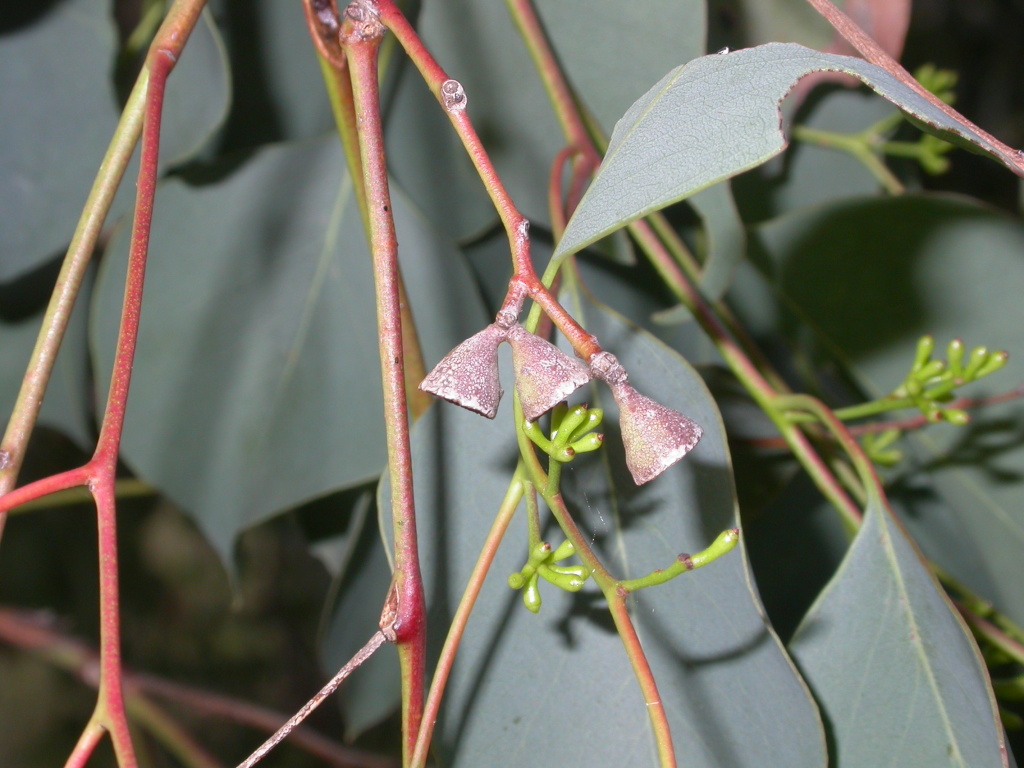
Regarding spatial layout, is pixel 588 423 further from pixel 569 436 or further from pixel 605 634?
pixel 605 634

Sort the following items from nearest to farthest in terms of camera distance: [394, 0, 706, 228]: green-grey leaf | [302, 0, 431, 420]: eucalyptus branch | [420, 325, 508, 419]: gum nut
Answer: [420, 325, 508, 419]: gum nut, [302, 0, 431, 420]: eucalyptus branch, [394, 0, 706, 228]: green-grey leaf

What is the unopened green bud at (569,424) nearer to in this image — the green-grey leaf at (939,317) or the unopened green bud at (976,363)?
the unopened green bud at (976,363)

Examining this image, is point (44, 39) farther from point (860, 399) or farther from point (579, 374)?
point (860, 399)

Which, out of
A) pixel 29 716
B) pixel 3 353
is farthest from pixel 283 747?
pixel 3 353

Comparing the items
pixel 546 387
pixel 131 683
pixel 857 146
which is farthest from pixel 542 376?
pixel 131 683

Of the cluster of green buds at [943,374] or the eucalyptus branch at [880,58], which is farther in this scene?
the cluster of green buds at [943,374]

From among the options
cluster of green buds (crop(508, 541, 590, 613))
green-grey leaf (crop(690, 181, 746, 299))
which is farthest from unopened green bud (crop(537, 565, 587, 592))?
green-grey leaf (crop(690, 181, 746, 299))

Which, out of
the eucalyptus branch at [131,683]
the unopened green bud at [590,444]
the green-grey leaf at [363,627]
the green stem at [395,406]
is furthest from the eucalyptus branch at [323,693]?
the eucalyptus branch at [131,683]

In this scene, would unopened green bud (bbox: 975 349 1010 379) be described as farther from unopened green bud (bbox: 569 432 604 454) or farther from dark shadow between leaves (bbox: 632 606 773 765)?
unopened green bud (bbox: 569 432 604 454)
